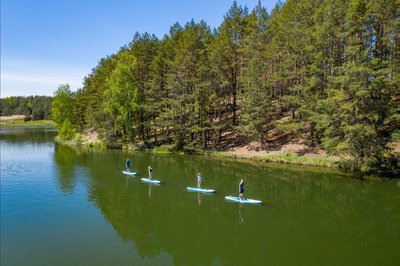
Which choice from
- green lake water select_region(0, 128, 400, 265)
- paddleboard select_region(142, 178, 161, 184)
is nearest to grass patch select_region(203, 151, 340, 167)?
green lake water select_region(0, 128, 400, 265)

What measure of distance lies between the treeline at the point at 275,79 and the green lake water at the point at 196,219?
7.44 metres

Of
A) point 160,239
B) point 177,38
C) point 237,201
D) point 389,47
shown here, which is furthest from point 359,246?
point 177,38

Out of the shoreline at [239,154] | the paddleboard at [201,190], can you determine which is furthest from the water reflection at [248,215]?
the shoreline at [239,154]

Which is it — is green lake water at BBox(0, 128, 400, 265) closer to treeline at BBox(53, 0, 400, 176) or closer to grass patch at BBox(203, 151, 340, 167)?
grass patch at BBox(203, 151, 340, 167)

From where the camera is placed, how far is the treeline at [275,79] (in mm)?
33844

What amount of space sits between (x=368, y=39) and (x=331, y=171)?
17.5m

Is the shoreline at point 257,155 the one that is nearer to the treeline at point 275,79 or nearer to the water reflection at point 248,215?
the treeline at point 275,79

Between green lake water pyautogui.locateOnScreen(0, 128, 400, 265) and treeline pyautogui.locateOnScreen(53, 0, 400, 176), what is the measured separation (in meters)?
7.44

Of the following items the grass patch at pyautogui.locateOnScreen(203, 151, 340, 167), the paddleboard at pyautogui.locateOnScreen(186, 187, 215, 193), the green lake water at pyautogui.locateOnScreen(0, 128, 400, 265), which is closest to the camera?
the green lake water at pyautogui.locateOnScreen(0, 128, 400, 265)

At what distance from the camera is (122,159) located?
49.5m

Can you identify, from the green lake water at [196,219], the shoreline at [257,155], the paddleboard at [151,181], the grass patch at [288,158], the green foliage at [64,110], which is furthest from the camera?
the green foliage at [64,110]

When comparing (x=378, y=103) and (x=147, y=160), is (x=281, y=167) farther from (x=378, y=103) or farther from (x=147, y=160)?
(x=147, y=160)

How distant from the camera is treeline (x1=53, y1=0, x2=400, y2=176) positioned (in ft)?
111

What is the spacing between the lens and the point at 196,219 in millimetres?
22391
